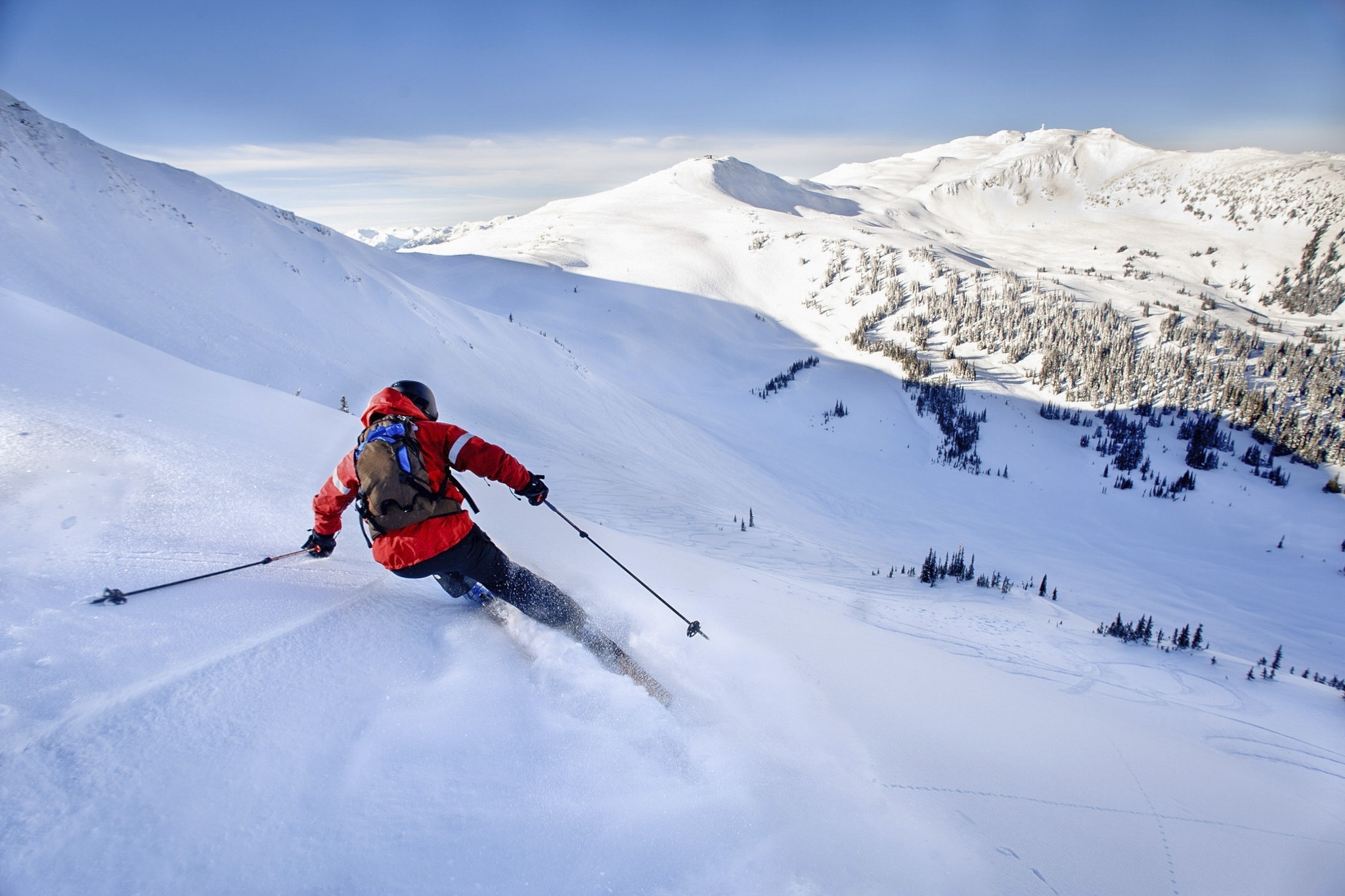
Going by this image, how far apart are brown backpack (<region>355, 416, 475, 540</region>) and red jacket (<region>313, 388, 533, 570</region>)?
0.20 feet

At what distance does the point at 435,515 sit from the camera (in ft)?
10.9

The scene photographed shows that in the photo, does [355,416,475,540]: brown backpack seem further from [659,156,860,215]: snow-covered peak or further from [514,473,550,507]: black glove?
[659,156,860,215]: snow-covered peak

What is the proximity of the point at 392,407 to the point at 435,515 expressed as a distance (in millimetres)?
806

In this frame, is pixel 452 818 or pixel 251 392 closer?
pixel 452 818

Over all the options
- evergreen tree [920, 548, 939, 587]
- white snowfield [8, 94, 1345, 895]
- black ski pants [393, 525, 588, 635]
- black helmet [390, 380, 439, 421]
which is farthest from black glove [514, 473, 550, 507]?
A: evergreen tree [920, 548, 939, 587]

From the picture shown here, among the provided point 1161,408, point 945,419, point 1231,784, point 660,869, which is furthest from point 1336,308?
point 660,869

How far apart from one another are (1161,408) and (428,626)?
3759cm

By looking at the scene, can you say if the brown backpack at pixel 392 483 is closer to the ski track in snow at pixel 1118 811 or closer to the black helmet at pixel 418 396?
the black helmet at pixel 418 396

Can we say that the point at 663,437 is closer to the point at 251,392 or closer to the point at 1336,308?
the point at 251,392

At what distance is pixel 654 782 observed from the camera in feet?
7.79

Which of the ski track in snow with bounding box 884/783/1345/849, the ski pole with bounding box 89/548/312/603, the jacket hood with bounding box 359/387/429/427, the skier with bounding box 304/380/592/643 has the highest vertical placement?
the jacket hood with bounding box 359/387/429/427

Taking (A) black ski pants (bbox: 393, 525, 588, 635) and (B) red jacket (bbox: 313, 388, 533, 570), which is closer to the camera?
(B) red jacket (bbox: 313, 388, 533, 570)

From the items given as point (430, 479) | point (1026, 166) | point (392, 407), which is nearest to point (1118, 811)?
point (430, 479)

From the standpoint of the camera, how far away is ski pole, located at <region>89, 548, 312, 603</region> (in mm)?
2729
